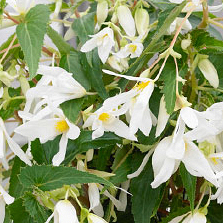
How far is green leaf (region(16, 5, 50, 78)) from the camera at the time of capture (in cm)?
39

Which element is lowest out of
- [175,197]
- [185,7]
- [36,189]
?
[175,197]

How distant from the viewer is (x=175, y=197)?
52 centimetres

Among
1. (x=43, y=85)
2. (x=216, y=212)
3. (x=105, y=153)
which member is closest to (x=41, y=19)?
(x=43, y=85)

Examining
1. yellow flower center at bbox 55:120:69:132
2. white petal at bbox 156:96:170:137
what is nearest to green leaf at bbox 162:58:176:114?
white petal at bbox 156:96:170:137

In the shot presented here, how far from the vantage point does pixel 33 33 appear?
41 centimetres

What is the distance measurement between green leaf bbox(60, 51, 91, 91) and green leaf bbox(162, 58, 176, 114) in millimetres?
95

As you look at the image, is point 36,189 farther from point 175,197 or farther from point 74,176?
point 175,197

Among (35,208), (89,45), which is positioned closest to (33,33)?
(89,45)

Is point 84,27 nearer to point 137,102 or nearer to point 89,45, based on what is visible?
point 89,45

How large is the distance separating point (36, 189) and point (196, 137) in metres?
0.15

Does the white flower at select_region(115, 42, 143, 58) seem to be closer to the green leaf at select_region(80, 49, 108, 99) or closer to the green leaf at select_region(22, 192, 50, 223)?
the green leaf at select_region(80, 49, 108, 99)

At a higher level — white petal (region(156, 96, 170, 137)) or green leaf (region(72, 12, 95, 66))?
green leaf (region(72, 12, 95, 66))

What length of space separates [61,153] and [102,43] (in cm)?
13

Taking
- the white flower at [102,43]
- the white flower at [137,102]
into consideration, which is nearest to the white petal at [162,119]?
the white flower at [137,102]
